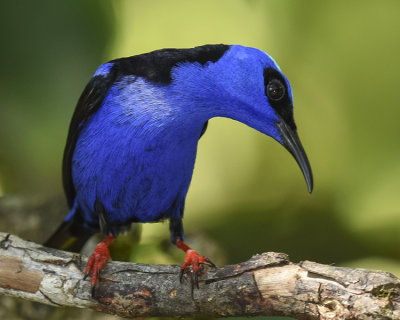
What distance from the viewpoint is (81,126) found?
267cm

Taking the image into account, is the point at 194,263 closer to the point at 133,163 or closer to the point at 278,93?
the point at 133,163

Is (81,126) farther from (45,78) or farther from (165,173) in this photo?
(45,78)

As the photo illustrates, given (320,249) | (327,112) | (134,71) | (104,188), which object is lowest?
(320,249)

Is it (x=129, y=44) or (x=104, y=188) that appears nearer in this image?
(x=104, y=188)

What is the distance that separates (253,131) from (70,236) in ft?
5.27

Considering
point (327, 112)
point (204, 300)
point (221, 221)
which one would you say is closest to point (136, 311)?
point (204, 300)

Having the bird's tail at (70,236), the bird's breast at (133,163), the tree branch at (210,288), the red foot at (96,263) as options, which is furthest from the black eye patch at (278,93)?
the bird's tail at (70,236)

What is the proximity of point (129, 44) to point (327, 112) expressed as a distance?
1548 mm

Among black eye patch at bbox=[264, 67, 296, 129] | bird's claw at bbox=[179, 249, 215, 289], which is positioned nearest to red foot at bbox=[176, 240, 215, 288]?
bird's claw at bbox=[179, 249, 215, 289]

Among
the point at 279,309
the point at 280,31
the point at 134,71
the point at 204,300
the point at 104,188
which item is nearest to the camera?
the point at 279,309

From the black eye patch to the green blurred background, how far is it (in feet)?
5.48

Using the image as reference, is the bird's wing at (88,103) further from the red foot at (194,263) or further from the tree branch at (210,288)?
the red foot at (194,263)

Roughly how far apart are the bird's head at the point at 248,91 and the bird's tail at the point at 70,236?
3.69 ft

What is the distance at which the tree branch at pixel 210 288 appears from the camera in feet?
6.14
